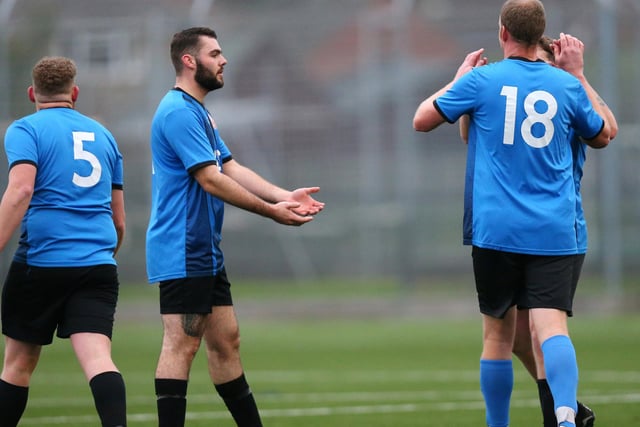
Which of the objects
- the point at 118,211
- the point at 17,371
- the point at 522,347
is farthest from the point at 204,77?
the point at 522,347

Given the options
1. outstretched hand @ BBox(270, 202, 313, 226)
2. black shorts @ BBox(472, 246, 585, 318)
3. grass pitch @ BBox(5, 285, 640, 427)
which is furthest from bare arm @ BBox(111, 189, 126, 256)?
black shorts @ BBox(472, 246, 585, 318)

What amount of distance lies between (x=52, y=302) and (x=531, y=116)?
8.63 feet

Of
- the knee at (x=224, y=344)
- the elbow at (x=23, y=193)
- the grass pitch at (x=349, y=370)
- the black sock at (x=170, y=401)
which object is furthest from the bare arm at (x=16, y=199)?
the grass pitch at (x=349, y=370)

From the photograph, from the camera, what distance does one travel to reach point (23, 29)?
16.6 m

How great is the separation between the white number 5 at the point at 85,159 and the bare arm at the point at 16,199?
0.26 m

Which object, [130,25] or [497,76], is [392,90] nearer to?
[130,25]

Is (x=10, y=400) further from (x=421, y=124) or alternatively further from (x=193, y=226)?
(x=421, y=124)

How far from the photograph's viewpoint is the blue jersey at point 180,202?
5.95 metres

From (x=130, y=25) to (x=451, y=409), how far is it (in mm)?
10608

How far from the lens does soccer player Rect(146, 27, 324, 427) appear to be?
5.92m

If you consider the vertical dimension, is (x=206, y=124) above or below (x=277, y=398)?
above

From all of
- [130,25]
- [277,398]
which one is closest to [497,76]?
[277,398]

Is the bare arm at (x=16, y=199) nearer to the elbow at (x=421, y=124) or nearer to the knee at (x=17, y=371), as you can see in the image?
the knee at (x=17, y=371)

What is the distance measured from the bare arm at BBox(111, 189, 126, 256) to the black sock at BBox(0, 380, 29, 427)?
→ 896mm
